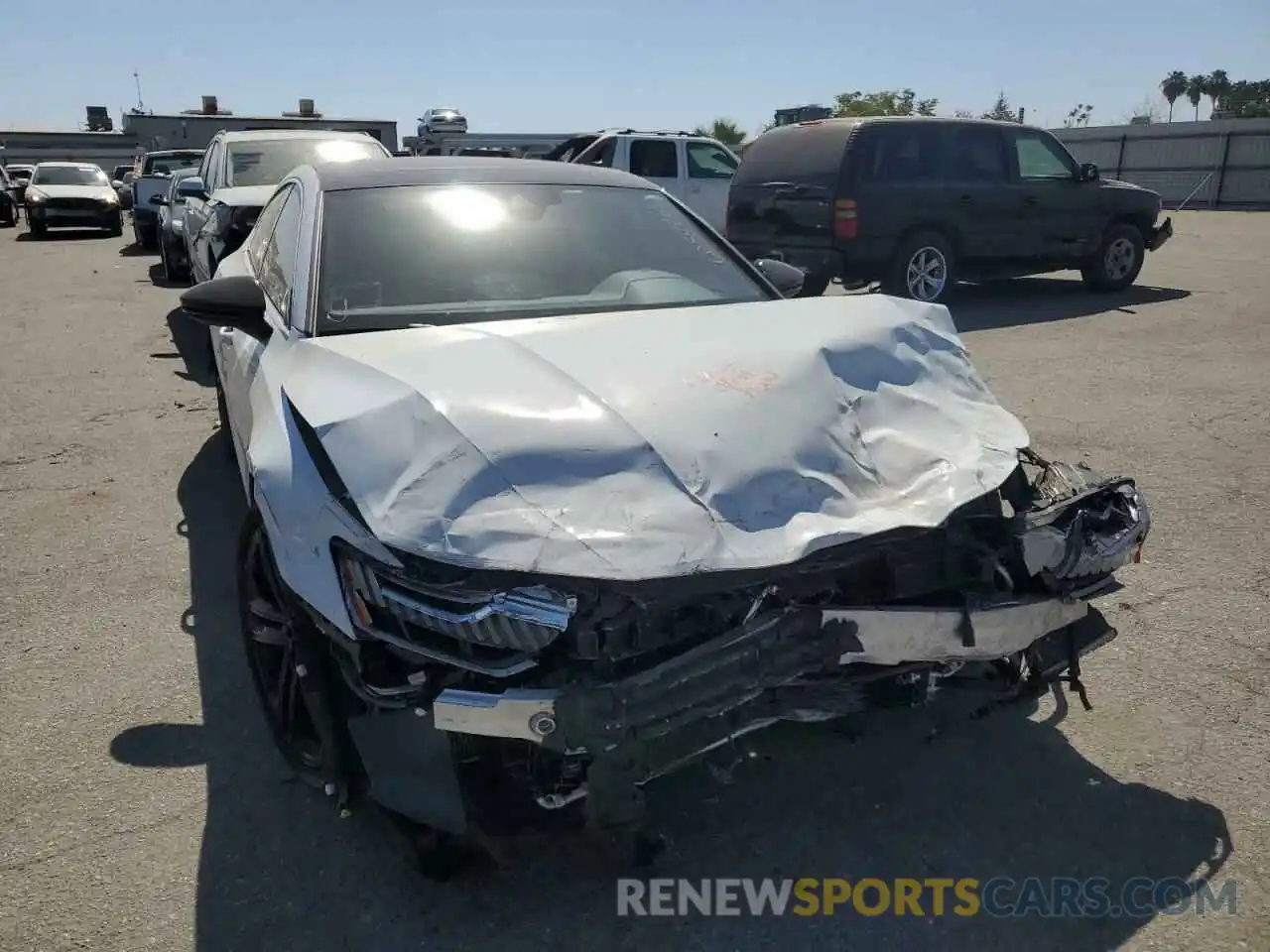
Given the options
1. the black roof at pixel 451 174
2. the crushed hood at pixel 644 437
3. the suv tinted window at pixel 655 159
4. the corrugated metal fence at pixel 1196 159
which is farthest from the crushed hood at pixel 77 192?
the corrugated metal fence at pixel 1196 159

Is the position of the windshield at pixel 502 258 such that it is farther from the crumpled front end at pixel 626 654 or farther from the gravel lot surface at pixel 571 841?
the gravel lot surface at pixel 571 841

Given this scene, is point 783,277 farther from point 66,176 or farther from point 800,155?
point 66,176

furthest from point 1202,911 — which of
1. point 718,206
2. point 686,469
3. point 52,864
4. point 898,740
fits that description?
point 718,206

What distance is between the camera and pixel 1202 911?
2346 mm

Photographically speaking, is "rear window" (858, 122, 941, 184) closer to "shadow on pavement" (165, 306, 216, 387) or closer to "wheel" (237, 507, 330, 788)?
"shadow on pavement" (165, 306, 216, 387)

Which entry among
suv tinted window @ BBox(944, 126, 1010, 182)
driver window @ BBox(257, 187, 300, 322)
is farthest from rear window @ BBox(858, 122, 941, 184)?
driver window @ BBox(257, 187, 300, 322)

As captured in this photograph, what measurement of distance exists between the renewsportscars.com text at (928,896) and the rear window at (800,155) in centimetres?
854

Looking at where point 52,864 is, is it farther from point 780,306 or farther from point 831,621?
point 780,306

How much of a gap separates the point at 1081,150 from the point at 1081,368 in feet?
97.0

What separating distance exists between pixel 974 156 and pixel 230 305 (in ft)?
31.2

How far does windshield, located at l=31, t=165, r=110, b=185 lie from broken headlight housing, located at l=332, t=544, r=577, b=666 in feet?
79.6

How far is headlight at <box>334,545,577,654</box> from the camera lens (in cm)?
208

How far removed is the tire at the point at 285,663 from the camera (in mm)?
2467

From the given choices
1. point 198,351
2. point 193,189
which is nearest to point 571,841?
point 198,351
